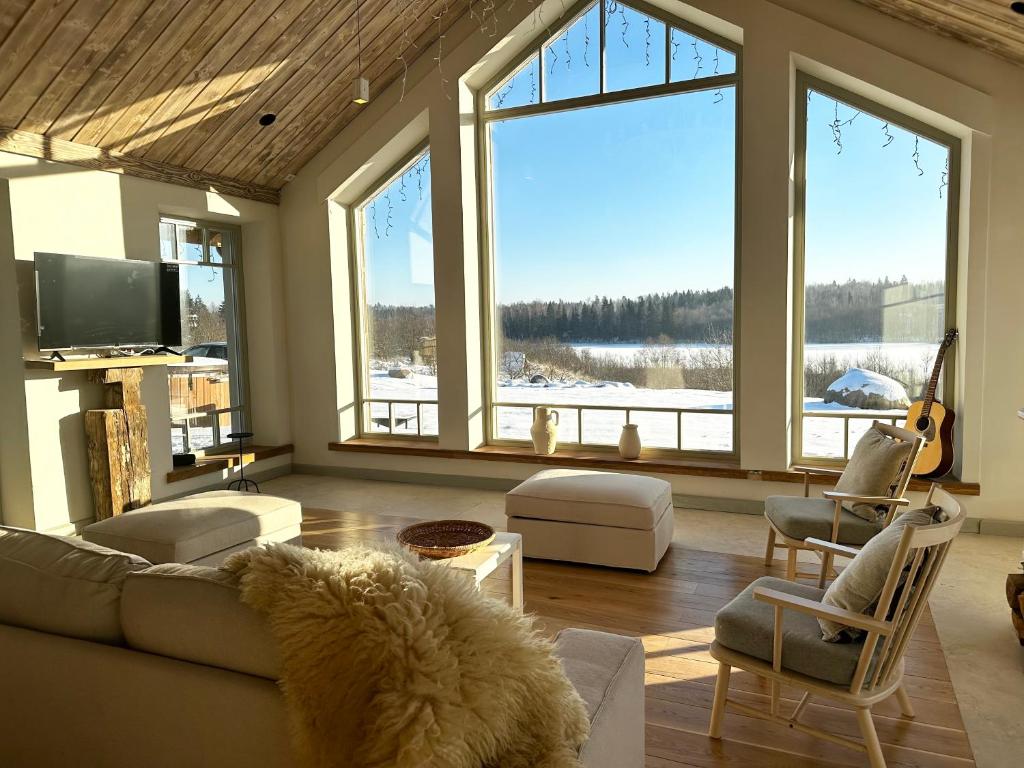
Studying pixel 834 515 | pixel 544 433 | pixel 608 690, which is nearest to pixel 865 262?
pixel 834 515

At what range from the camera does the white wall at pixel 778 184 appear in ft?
15.2

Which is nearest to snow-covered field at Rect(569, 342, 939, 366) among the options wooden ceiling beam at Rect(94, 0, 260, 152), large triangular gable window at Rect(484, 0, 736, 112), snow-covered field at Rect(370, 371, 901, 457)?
snow-covered field at Rect(370, 371, 901, 457)

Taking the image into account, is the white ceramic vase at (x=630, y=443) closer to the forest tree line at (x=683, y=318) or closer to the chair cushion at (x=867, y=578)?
the forest tree line at (x=683, y=318)

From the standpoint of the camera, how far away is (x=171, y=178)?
5.82 meters

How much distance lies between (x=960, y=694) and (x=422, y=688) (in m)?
2.60

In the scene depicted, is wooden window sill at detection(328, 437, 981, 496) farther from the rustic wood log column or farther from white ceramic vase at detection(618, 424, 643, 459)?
the rustic wood log column

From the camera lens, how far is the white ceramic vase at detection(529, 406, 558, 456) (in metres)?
6.02

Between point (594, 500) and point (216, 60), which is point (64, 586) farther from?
point (216, 60)

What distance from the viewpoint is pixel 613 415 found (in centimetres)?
610

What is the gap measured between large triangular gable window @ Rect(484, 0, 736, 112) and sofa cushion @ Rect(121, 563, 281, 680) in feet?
17.3

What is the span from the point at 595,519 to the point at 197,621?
3.00 m

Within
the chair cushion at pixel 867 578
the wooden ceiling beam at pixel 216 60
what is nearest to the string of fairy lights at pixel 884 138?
the chair cushion at pixel 867 578

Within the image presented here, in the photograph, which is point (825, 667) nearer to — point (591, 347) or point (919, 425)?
point (919, 425)

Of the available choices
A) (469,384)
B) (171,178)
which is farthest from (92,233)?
(469,384)
